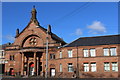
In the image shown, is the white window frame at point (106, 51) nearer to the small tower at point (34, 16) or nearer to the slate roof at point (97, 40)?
the slate roof at point (97, 40)

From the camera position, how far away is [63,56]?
44750mm

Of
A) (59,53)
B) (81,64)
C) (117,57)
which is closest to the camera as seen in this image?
(117,57)

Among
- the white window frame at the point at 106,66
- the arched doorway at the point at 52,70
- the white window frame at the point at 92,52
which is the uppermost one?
the white window frame at the point at 92,52

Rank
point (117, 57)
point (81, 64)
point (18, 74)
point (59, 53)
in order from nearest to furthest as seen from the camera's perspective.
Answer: point (117, 57)
point (81, 64)
point (59, 53)
point (18, 74)

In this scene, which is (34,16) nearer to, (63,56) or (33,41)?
(33,41)

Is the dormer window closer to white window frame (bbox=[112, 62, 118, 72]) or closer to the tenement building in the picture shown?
the tenement building

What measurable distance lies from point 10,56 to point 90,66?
991 inches

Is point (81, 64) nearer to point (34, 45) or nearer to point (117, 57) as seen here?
point (117, 57)

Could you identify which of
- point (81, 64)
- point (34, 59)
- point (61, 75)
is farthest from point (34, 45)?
point (81, 64)

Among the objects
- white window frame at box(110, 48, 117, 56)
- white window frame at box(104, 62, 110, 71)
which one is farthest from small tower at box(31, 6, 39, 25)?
white window frame at box(104, 62, 110, 71)

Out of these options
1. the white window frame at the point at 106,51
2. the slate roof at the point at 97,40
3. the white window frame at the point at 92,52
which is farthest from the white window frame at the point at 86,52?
the white window frame at the point at 106,51

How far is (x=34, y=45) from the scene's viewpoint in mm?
52375

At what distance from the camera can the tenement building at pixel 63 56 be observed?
39.4 m

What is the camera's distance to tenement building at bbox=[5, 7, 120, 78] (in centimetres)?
3944
